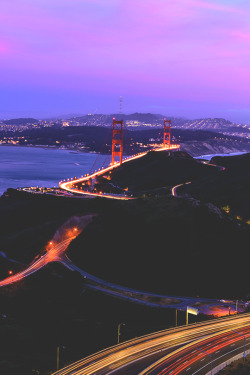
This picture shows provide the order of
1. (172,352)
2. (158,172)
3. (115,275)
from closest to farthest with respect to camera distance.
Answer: (172,352) → (115,275) → (158,172)

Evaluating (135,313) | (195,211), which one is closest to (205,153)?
(195,211)

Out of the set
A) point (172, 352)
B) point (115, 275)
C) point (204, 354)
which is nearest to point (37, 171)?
point (115, 275)

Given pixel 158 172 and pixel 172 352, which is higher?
pixel 158 172

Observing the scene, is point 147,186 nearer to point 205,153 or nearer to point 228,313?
point 228,313

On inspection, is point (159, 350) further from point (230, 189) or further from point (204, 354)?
point (230, 189)

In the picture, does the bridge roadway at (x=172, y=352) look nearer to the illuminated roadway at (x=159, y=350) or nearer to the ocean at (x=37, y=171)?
the illuminated roadway at (x=159, y=350)

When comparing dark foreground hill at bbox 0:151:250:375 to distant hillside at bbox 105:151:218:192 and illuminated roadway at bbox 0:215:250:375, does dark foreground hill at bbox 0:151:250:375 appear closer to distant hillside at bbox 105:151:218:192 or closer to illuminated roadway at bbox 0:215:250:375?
illuminated roadway at bbox 0:215:250:375

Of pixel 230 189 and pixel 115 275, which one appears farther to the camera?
pixel 230 189

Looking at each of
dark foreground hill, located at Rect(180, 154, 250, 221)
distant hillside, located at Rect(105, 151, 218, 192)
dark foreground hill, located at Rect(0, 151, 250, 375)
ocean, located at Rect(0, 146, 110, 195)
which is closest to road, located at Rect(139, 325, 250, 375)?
dark foreground hill, located at Rect(0, 151, 250, 375)

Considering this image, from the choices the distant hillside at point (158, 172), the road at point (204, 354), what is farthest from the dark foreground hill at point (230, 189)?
the road at point (204, 354)
